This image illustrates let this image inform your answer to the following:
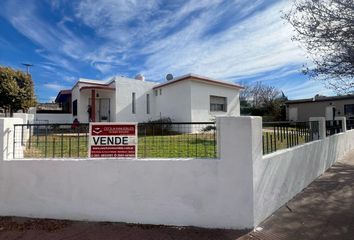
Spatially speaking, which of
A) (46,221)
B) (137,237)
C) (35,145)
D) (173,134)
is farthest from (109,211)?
(35,145)

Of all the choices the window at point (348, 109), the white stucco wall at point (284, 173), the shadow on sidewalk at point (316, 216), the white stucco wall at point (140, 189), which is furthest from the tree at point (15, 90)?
the window at point (348, 109)

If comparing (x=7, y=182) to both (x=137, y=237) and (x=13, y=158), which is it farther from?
(x=137, y=237)

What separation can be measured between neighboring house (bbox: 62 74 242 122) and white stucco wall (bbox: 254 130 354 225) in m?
8.84

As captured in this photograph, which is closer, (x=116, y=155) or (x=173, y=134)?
(x=116, y=155)

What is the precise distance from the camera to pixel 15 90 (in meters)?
16.4

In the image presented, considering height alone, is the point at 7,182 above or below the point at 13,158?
below

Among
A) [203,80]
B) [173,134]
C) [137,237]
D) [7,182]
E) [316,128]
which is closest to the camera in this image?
[137,237]

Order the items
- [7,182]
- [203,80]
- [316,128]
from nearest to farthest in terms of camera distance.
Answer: [7,182]
[316,128]
[203,80]

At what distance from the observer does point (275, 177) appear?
15.6 ft

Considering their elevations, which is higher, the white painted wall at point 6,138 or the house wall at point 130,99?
the house wall at point 130,99

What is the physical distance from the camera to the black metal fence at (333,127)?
384 inches

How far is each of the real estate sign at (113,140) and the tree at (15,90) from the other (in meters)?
14.8

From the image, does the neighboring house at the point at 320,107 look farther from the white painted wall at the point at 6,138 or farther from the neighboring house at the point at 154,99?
the white painted wall at the point at 6,138

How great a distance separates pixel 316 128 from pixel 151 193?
19.7 feet
